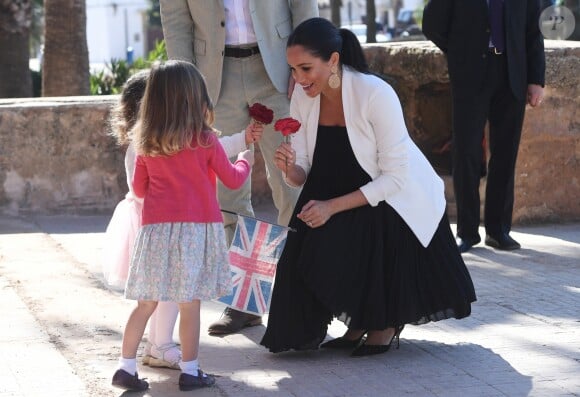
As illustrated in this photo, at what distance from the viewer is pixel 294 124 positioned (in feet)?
14.8

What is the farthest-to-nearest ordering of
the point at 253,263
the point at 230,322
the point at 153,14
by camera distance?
the point at 153,14 → the point at 230,322 → the point at 253,263

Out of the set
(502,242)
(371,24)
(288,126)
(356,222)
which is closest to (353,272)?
(356,222)

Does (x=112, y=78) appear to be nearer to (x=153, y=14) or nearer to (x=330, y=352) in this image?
(x=330, y=352)

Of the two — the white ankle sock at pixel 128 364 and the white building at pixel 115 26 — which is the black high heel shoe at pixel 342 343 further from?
the white building at pixel 115 26

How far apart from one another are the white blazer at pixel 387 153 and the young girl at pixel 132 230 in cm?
41

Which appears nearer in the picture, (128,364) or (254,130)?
(128,364)

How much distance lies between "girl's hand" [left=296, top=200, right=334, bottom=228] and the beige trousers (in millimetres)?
769

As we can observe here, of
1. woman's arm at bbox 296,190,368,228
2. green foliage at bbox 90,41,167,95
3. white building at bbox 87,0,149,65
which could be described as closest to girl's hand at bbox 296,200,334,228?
woman's arm at bbox 296,190,368,228

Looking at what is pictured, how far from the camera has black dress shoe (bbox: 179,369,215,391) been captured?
166 inches

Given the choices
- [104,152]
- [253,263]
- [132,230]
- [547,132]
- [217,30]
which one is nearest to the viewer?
[132,230]

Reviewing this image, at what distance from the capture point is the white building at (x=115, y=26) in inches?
2613

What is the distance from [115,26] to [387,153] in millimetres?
64623

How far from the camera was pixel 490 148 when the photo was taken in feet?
23.2

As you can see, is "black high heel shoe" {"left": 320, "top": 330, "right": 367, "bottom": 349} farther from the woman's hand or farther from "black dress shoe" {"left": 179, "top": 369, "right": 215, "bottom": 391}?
the woman's hand
